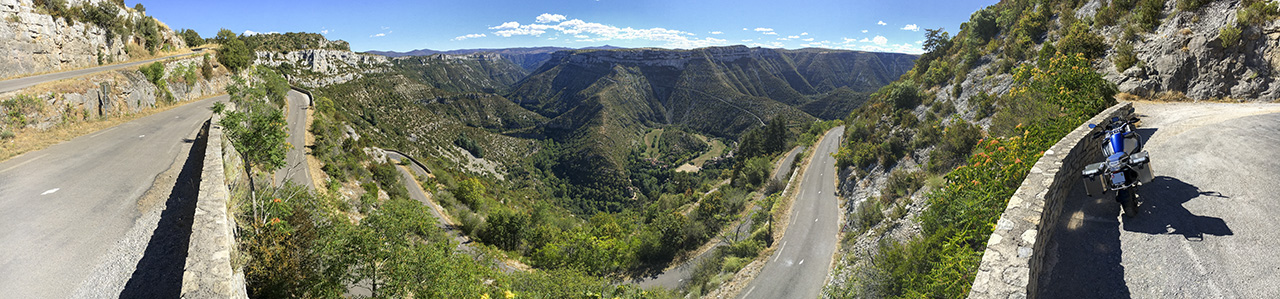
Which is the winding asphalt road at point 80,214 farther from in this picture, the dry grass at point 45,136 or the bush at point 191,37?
the bush at point 191,37

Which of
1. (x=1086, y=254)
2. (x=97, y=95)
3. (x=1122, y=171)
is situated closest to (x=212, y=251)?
(x=1086, y=254)

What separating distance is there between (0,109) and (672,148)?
13203cm

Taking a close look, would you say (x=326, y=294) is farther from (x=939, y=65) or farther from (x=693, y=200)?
(x=693, y=200)

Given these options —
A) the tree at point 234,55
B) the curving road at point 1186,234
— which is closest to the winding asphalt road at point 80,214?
the curving road at point 1186,234

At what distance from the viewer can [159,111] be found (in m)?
18.2

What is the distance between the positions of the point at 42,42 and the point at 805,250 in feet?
129

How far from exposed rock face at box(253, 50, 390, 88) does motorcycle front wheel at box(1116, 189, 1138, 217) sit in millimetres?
79615

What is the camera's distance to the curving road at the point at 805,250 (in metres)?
20.8

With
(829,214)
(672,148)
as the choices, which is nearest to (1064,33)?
(829,214)

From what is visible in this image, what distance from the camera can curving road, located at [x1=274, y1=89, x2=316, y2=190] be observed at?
1947 cm

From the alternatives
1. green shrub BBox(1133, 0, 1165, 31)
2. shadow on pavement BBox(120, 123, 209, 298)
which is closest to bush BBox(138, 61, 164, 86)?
shadow on pavement BBox(120, 123, 209, 298)

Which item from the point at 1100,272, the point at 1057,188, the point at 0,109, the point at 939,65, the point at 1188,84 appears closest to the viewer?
the point at 1100,272

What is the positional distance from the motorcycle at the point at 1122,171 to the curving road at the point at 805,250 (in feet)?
47.2

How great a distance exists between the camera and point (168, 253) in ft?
21.4
